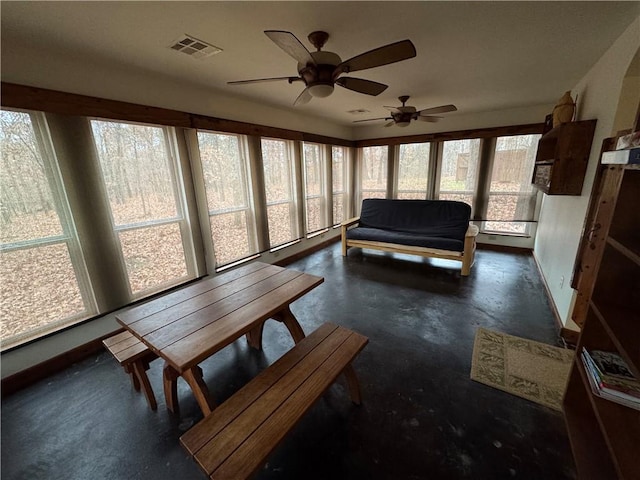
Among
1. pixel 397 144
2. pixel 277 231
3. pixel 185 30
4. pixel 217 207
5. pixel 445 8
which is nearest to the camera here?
pixel 445 8

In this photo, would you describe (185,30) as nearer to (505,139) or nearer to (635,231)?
(635,231)

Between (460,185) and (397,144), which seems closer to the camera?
(460,185)

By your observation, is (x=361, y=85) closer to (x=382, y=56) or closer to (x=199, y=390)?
(x=382, y=56)

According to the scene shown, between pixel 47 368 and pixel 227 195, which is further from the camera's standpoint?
pixel 227 195

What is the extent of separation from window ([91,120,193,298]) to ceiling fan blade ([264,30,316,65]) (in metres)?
1.72

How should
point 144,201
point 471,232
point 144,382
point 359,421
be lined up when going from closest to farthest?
point 359,421 → point 144,382 → point 144,201 → point 471,232

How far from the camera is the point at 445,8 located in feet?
4.69

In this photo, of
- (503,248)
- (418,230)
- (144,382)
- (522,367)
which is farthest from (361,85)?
(503,248)

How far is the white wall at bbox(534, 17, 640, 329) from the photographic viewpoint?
1.75 meters

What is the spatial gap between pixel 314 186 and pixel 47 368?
386cm

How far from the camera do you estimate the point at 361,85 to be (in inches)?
77.5

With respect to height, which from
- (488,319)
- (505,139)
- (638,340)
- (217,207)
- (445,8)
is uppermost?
(445,8)

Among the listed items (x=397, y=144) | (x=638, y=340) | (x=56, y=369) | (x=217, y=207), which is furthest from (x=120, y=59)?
(x=397, y=144)

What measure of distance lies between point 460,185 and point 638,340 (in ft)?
13.4
